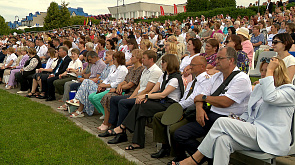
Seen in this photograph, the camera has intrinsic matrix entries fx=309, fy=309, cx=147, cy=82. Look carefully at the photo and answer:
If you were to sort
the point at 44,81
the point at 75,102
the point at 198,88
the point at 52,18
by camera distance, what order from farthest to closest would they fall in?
the point at 52,18
the point at 44,81
the point at 75,102
the point at 198,88

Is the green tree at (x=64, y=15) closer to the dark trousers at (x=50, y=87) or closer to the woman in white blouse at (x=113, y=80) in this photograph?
the dark trousers at (x=50, y=87)

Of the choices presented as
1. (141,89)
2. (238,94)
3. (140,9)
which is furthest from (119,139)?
(140,9)

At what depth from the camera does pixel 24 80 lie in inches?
459

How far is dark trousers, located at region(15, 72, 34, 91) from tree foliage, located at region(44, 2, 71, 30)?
3473cm

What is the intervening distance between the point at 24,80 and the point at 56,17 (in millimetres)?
35837

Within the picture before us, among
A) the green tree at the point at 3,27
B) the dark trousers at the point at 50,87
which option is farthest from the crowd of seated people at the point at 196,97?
the green tree at the point at 3,27

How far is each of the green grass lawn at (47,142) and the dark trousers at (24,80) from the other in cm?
360

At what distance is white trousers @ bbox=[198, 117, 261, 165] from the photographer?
3.44 m

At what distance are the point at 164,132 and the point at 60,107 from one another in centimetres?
485

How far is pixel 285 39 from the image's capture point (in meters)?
4.95

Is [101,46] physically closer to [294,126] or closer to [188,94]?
[188,94]

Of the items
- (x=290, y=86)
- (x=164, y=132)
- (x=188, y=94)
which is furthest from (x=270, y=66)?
(x=164, y=132)

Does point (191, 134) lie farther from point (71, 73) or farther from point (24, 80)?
point (24, 80)

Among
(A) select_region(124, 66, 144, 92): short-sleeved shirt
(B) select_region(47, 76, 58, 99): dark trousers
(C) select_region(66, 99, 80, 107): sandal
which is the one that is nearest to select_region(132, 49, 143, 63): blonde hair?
(A) select_region(124, 66, 144, 92): short-sleeved shirt
